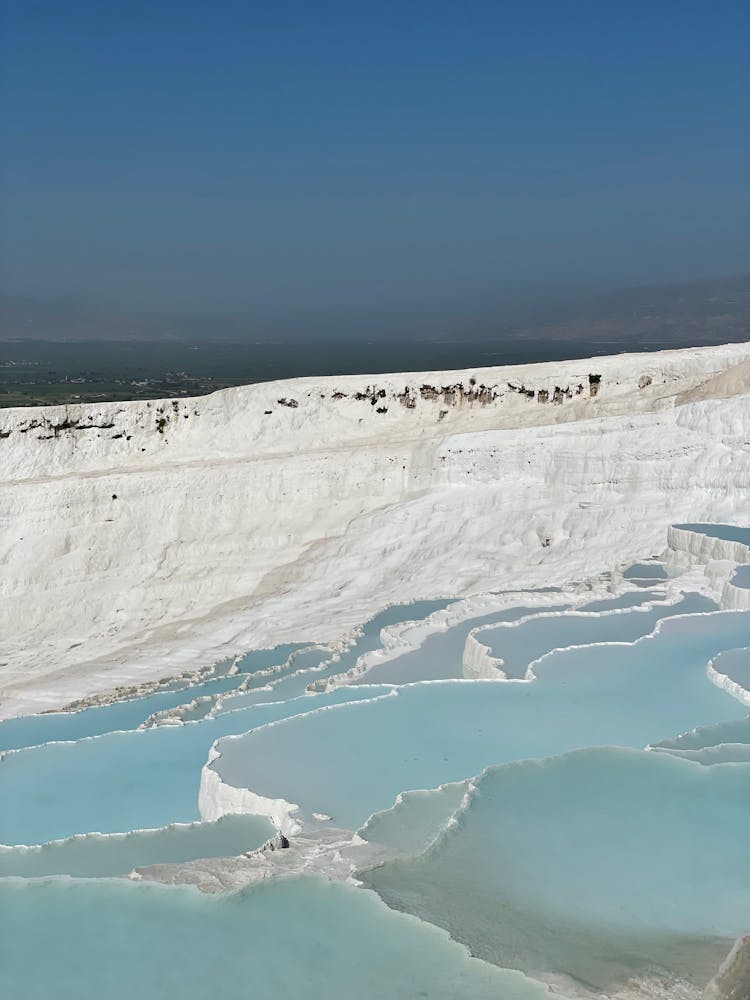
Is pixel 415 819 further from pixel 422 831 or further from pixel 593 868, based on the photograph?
pixel 593 868

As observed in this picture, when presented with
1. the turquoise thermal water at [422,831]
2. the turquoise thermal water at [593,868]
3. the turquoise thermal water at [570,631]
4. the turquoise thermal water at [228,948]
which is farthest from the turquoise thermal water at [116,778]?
the turquoise thermal water at [593,868]

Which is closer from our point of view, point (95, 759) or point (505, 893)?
point (505, 893)

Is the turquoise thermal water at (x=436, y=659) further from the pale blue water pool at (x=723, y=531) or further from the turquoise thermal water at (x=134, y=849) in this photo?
the pale blue water pool at (x=723, y=531)

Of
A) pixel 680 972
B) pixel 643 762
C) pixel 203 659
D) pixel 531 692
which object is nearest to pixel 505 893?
pixel 680 972

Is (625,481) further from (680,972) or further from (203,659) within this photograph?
(680,972)

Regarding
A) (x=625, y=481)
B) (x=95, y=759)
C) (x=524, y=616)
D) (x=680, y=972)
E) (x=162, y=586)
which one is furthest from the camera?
(x=162, y=586)

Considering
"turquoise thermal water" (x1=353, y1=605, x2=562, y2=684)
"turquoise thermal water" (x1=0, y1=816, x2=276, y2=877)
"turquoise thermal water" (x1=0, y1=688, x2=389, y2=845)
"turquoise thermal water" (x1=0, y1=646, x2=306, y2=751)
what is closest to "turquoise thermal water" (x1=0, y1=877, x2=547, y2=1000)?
"turquoise thermal water" (x1=0, y1=816, x2=276, y2=877)

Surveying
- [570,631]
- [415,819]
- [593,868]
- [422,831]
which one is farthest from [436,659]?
[593,868]
